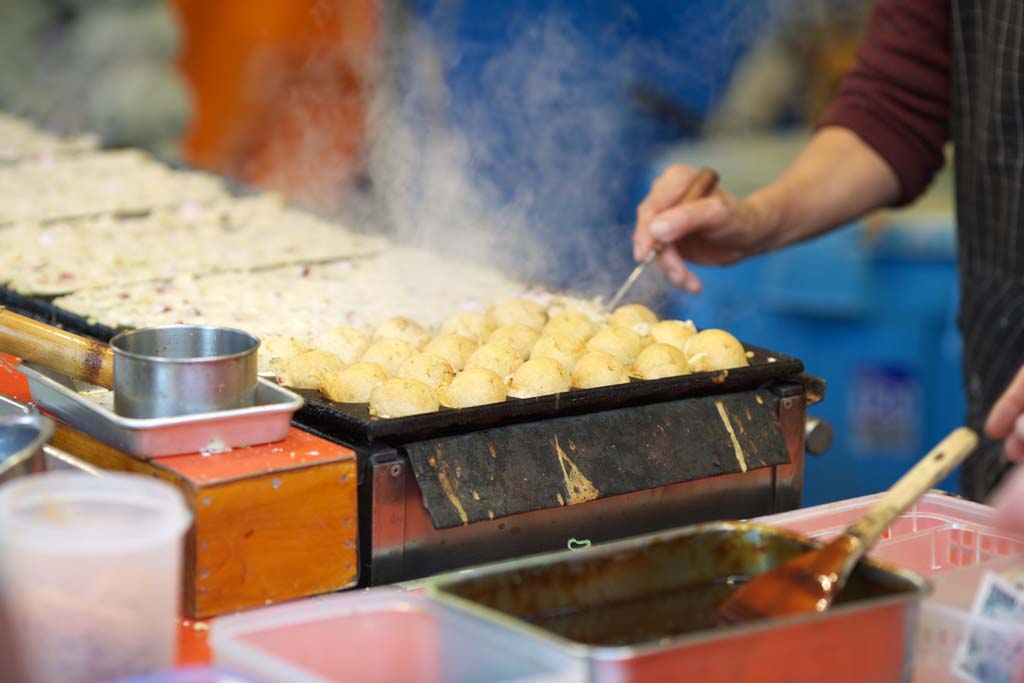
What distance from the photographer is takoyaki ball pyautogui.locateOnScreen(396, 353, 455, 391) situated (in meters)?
2.03

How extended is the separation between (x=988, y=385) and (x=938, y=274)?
1784mm

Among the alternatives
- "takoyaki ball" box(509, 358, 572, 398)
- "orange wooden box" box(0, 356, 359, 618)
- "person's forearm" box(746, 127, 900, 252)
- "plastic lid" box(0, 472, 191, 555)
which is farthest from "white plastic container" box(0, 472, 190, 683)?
"person's forearm" box(746, 127, 900, 252)

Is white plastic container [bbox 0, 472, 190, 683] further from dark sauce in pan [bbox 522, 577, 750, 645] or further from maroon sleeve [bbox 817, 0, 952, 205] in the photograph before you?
maroon sleeve [bbox 817, 0, 952, 205]

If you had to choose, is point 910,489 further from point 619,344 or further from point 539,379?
point 619,344

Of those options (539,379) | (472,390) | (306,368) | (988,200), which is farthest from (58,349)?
(988,200)

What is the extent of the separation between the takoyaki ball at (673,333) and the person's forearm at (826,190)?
0.75 m

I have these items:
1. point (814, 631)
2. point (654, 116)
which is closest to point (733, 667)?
point (814, 631)

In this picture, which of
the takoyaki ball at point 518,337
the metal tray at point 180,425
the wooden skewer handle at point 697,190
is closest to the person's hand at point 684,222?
the wooden skewer handle at point 697,190

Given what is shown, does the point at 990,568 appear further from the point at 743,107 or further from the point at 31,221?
the point at 743,107

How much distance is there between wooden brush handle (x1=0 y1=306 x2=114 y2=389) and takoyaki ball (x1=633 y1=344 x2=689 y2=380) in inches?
34.1

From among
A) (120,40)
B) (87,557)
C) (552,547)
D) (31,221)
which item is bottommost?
(552,547)

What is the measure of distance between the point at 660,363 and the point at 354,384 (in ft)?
1.73

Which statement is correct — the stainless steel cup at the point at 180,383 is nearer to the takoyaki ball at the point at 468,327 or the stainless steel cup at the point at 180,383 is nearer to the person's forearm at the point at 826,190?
the takoyaki ball at the point at 468,327

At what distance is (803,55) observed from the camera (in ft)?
18.1
